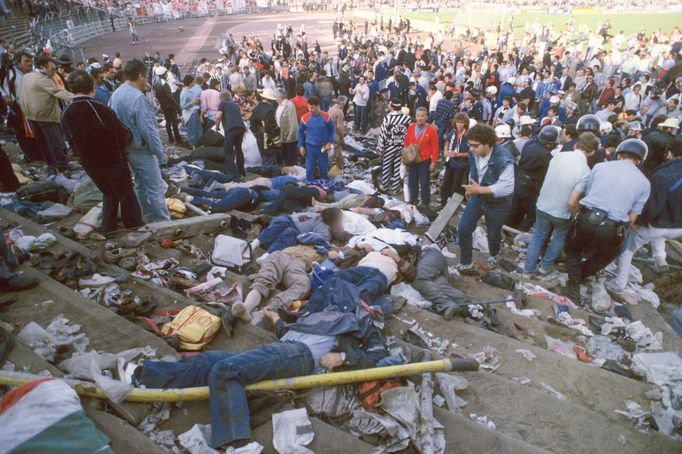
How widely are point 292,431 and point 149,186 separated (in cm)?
Answer: 386

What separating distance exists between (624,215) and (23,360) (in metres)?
5.56

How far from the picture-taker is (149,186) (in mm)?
5258

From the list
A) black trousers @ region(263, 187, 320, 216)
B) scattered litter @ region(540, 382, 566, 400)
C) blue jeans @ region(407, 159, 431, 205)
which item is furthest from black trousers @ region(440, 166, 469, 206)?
scattered litter @ region(540, 382, 566, 400)

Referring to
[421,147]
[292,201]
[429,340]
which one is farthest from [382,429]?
[421,147]

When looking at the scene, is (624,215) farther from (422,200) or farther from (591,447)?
(422,200)

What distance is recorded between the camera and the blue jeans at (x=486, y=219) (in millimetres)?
4938

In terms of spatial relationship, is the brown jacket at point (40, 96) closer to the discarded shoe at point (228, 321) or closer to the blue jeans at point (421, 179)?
the discarded shoe at point (228, 321)

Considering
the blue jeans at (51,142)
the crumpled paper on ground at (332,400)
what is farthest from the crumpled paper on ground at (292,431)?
the blue jeans at (51,142)

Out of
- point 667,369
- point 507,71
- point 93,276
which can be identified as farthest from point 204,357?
point 507,71

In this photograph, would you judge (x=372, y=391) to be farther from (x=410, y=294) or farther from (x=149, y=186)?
(x=149, y=186)

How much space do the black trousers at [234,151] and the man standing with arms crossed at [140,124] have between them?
280 centimetres

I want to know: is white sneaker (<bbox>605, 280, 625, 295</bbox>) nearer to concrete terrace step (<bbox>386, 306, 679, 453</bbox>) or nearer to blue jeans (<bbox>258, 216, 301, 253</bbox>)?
concrete terrace step (<bbox>386, 306, 679, 453</bbox>)

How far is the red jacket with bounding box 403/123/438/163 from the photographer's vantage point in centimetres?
686

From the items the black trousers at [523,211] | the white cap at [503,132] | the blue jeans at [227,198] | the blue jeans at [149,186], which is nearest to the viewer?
the blue jeans at [149,186]
